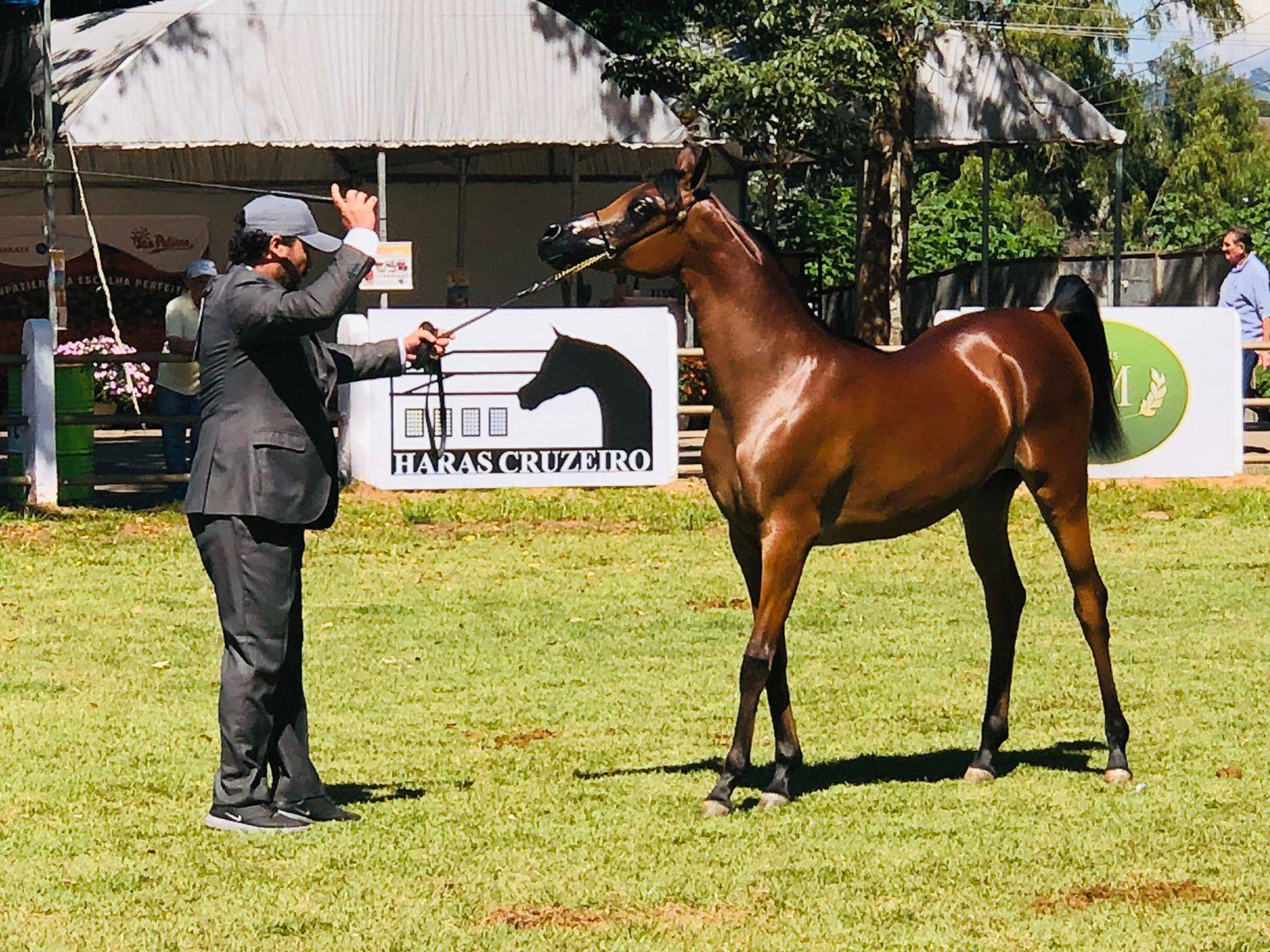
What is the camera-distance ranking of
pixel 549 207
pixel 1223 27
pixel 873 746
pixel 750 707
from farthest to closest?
1. pixel 1223 27
2. pixel 549 207
3. pixel 873 746
4. pixel 750 707

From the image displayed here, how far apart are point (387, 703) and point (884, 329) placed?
60.4ft

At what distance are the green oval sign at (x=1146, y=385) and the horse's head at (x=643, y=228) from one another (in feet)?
39.2

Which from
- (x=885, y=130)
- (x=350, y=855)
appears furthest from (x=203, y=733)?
(x=885, y=130)

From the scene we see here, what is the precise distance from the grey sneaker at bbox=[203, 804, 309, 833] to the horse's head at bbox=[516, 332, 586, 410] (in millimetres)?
11041

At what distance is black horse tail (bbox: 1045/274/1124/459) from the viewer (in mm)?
8820

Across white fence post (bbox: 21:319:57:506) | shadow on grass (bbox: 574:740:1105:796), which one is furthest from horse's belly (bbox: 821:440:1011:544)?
white fence post (bbox: 21:319:57:506)

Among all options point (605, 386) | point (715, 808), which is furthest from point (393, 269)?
point (715, 808)

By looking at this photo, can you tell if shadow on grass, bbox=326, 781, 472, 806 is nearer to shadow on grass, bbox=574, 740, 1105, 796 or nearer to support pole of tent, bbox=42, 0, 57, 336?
shadow on grass, bbox=574, 740, 1105, 796

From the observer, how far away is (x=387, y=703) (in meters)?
9.99

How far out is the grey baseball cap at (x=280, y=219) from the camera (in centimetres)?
720

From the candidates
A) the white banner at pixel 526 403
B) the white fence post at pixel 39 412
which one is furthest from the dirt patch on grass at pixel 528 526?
the white fence post at pixel 39 412

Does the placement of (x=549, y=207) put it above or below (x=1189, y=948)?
above

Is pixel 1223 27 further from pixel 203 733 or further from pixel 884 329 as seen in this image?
pixel 203 733

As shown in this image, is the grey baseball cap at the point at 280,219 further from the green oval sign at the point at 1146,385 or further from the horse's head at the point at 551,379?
the green oval sign at the point at 1146,385
